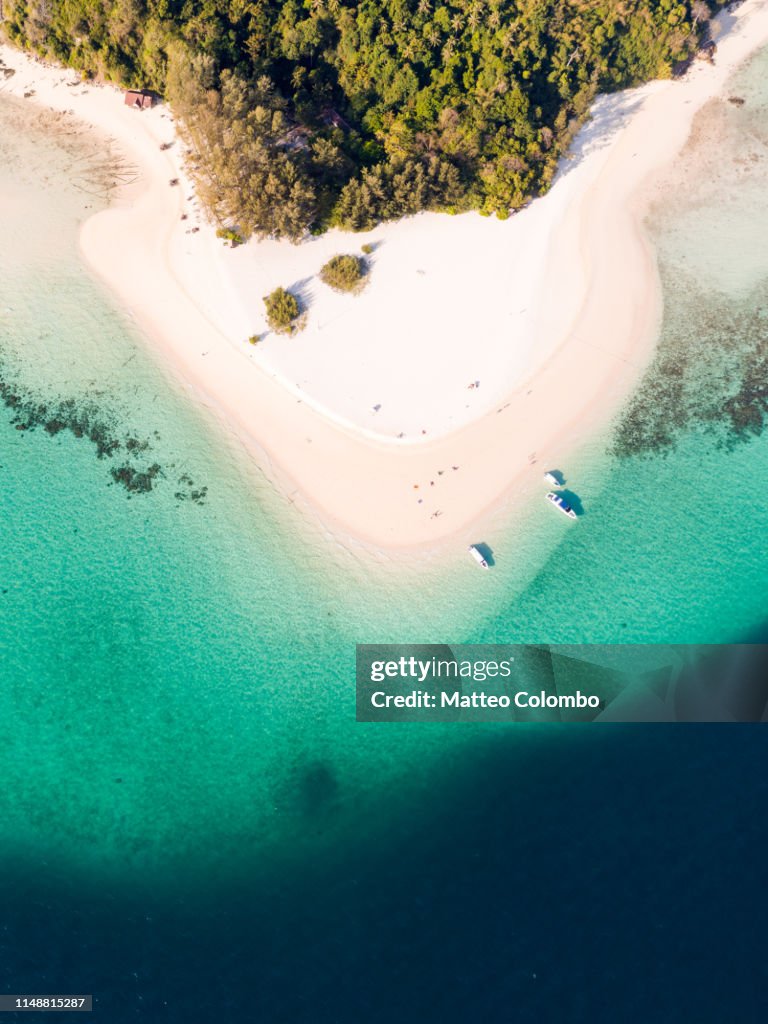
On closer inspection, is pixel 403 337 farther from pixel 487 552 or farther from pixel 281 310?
pixel 487 552

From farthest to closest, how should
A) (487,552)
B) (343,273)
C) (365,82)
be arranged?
(343,273) < (487,552) < (365,82)

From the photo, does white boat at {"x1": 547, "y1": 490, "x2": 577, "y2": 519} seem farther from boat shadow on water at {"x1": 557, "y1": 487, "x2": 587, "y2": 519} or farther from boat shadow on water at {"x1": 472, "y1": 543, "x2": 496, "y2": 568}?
boat shadow on water at {"x1": 472, "y1": 543, "x2": 496, "y2": 568}

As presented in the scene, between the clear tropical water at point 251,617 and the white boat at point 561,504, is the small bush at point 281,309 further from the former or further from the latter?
the white boat at point 561,504

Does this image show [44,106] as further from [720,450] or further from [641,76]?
[720,450]

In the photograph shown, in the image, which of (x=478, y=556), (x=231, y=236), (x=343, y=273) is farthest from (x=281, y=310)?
(x=478, y=556)

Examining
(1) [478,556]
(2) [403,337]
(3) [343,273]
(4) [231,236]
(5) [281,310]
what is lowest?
(1) [478,556]

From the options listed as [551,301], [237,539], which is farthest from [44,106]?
[551,301]

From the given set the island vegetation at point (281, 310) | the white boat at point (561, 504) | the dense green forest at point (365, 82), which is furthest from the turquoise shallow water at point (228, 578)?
the dense green forest at point (365, 82)

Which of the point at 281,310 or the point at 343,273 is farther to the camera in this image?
the point at 343,273
